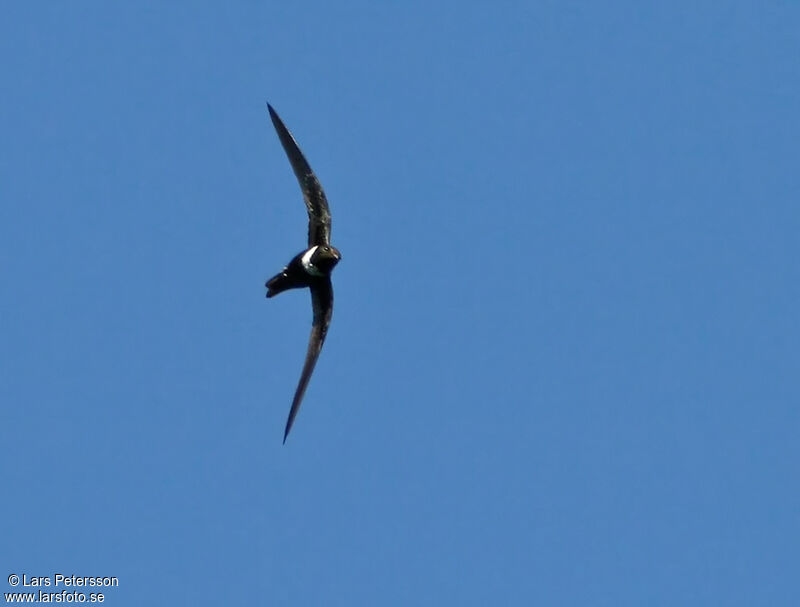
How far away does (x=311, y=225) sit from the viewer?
2109 centimetres

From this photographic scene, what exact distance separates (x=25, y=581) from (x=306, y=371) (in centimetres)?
552

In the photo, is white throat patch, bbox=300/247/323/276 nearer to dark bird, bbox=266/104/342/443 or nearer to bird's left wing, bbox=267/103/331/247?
dark bird, bbox=266/104/342/443

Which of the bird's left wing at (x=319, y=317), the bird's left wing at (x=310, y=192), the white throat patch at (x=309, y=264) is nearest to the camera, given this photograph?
the bird's left wing at (x=310, y=192)

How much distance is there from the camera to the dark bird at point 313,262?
68.1 ft

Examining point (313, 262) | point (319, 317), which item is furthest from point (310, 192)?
point (319, 317)

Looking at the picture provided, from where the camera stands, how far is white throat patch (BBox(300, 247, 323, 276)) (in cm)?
2089

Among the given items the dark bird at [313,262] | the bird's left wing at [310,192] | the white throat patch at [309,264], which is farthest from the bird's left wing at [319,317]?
the bird's left wing at [310,192]

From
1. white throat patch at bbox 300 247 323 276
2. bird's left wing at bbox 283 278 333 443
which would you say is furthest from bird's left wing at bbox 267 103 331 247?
bird's left wing at bbox 283 278 333 443

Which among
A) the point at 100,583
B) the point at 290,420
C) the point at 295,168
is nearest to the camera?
the point at 290,420

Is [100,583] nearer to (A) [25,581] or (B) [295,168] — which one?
(A) [25,581]

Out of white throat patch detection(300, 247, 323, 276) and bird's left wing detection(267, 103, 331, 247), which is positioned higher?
bird's left wing detection(267, 103, 331, 247)

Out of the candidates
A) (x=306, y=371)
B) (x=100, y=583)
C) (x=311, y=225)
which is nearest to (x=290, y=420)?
(x=306, y=371)

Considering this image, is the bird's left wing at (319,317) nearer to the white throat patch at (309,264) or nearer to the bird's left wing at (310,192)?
the white throat patch at (309,264)

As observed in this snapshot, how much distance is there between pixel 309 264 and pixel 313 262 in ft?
0.24
